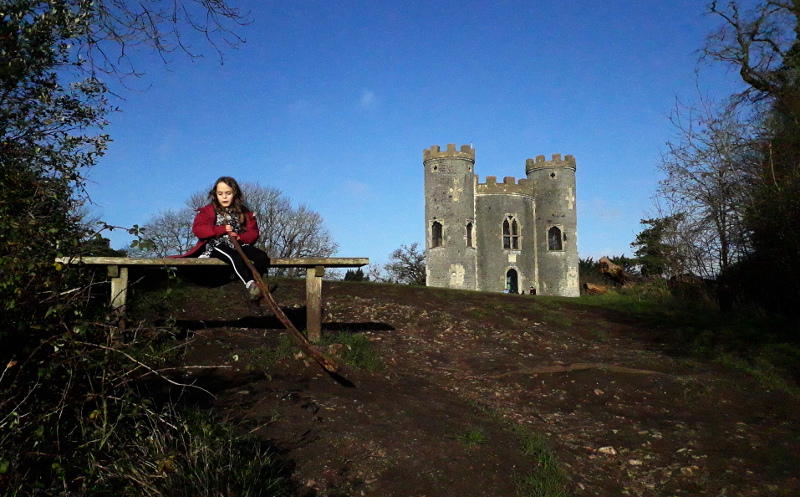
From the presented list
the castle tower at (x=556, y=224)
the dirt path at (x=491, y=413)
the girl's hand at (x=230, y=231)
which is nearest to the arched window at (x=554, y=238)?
the castle tower at (x=556, y=224)

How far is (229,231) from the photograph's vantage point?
609 cm

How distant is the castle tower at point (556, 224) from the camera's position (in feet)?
113

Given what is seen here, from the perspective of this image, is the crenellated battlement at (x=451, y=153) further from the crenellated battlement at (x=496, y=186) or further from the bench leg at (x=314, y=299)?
the bench leg at (x=314, y=299)

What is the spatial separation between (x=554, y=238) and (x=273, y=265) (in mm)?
30819

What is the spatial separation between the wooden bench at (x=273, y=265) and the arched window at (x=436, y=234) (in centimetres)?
2608

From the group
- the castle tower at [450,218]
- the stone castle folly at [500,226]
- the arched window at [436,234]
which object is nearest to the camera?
the castle tower at [450,218]

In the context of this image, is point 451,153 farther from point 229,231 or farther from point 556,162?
point 229,231

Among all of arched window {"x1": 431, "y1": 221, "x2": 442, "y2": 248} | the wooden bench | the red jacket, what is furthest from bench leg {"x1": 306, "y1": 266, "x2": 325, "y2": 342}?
arched window {"x1": 431, "y1": 221, "x2": 442, "y2": 248}

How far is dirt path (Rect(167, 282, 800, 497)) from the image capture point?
4.19 meters

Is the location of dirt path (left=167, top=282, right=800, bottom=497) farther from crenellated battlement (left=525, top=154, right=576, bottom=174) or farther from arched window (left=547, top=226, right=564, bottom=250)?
crenellated battlement (left=525, top=154, right=576, bottom=174)

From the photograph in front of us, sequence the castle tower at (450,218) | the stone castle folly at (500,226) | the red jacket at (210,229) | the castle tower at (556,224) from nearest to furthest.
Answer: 1. the red jacket at (210,229)
2. the castle tower at (450,218)
3. the stone castle folly at (500,226)
4. the castle tower at (556,224)

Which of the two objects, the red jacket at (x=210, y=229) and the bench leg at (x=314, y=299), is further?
the bench leg at (x=314, y=299)

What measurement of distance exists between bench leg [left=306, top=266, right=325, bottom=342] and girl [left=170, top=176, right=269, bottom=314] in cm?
58

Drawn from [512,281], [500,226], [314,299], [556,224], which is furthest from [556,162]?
[314,299]
